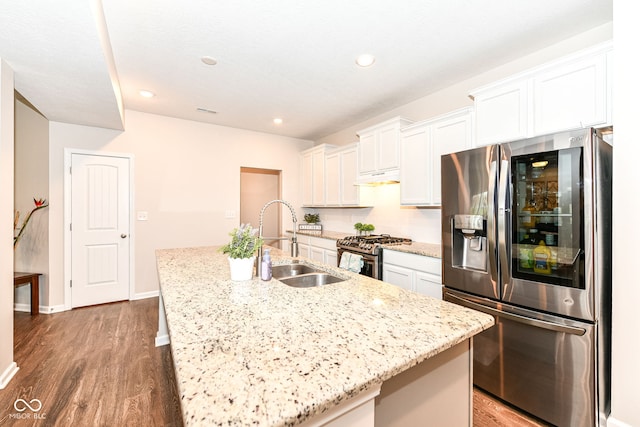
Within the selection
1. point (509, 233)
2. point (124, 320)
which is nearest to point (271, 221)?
point (124, 320)

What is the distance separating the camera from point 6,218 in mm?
2189

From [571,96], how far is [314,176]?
3.57 metres

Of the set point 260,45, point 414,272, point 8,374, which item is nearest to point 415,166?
point 414,272

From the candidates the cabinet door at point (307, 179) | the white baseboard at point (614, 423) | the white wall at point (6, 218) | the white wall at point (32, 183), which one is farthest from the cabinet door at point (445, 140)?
the white wall at point (32, 183)

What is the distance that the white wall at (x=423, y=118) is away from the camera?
2332mm

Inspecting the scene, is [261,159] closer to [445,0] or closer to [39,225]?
[39,225]

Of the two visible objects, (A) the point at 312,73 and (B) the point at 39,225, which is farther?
(B) the point at 39,225

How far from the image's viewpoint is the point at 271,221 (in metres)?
5.77

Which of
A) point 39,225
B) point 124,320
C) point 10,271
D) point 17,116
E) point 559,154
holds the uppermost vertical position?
point 17,116

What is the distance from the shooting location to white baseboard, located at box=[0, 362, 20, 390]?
2102 millimetres

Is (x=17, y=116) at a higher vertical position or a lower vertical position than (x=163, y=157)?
higher

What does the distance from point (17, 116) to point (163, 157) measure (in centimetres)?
163

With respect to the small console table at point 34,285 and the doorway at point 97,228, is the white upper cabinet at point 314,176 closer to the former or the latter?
the doorway at point 97,228

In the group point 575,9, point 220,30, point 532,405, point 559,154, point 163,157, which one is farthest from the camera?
point 163,157
